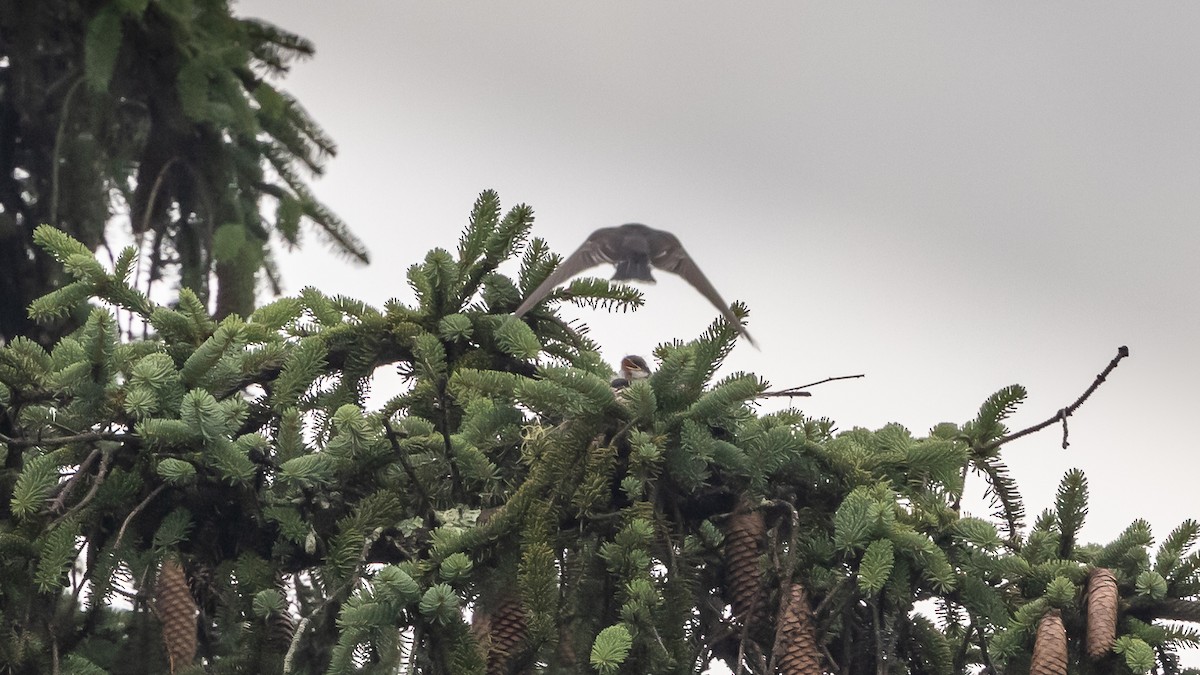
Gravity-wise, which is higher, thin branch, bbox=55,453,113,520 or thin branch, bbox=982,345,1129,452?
thin branch, bbox=982,345,1129,452

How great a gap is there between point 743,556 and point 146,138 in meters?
3.32

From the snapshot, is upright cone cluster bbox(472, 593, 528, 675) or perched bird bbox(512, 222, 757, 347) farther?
perched bird bbox(512, 222, 757, 347)

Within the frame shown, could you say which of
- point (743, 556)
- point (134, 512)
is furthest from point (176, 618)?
point (743, 556)

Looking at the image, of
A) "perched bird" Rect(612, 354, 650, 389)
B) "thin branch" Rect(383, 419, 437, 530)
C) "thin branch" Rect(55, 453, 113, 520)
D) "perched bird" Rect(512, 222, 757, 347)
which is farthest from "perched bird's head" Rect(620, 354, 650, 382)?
"thin branch" Rect(55, 453, 113, 520)

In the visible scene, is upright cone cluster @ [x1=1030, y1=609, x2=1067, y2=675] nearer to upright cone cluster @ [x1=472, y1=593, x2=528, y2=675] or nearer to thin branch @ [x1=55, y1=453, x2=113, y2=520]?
upright cone cluster @ [x1=472, y1=593, x2=528, y2=675]

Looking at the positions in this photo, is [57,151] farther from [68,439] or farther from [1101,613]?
[1101,613]

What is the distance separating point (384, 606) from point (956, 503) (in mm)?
1321

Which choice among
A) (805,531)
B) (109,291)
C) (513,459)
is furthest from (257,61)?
(805,531)

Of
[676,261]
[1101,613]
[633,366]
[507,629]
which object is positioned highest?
[676,261]

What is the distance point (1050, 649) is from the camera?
104 inches

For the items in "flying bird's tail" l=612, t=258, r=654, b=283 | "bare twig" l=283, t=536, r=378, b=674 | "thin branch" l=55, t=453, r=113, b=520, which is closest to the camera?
"bare twig" l=283, t=536, r=378, b=674

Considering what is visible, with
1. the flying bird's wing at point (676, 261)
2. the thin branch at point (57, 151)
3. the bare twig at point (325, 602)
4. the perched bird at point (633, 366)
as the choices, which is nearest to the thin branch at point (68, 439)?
the bare twig at point (325, 602)

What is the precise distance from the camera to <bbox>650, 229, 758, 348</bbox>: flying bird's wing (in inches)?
184

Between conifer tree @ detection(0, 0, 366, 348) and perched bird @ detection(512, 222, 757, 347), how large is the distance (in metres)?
1.37
